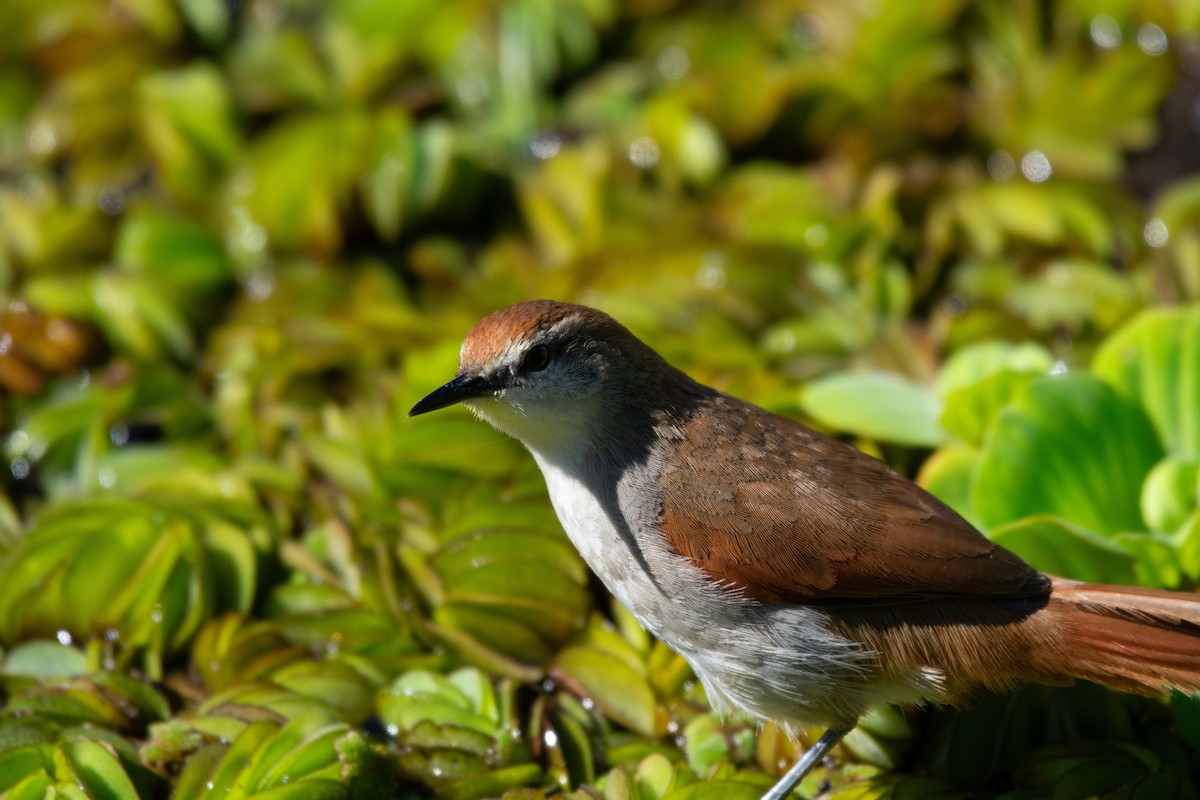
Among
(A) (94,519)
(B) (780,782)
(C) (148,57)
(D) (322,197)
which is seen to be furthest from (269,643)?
(C) (148,57)

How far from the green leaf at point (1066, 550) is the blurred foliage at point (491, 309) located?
0.05 ft

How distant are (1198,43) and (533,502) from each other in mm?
3954

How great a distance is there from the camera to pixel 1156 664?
258 centimetres

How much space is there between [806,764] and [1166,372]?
6.08ft

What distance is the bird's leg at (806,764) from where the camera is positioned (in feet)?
9.44

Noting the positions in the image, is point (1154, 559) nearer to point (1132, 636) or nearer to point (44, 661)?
point (1132, 636)

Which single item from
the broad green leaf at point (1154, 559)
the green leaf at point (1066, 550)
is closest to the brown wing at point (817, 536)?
the green leaf at point (1066, 550)

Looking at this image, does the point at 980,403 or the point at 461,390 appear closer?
the point at 461,390

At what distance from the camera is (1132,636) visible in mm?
2605

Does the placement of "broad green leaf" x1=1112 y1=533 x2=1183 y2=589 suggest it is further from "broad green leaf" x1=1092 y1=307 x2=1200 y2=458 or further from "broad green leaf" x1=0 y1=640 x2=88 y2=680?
"broad green leaf" x1=0 y1=640 x2=88 y2=680

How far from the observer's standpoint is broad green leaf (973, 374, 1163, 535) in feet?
11.1

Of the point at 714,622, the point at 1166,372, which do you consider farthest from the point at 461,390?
the point at 1166,372

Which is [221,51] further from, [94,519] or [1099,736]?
[1099,736]

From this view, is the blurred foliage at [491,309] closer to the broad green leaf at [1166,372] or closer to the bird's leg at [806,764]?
the broad green leaf at [1166,372]
